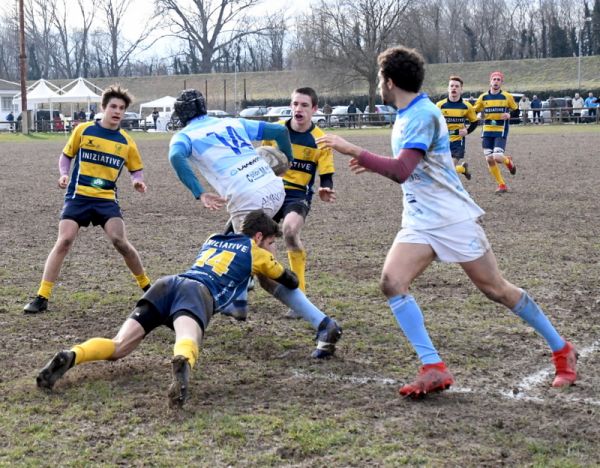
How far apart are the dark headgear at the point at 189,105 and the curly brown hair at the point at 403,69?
179 centimetres

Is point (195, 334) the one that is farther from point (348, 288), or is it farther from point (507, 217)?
point (507, 217)

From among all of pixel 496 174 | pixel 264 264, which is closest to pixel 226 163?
pixel 264 264

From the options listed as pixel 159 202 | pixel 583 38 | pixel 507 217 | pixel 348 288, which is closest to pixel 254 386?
pixel 348 288

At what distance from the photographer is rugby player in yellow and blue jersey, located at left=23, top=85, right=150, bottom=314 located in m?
7.46

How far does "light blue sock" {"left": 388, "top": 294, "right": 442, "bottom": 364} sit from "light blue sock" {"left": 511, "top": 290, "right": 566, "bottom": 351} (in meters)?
0.62

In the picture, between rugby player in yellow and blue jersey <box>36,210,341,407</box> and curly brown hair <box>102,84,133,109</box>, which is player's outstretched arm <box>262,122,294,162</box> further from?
curly brown hair <box>102,84,133,109</box>

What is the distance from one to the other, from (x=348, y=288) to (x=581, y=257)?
2.94m

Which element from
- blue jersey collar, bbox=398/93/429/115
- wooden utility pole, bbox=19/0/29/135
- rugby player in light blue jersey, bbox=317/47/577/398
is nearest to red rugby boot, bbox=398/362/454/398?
rugby player in light blue jersey, bbox=317/47/577/398

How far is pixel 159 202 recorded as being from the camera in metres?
15.0

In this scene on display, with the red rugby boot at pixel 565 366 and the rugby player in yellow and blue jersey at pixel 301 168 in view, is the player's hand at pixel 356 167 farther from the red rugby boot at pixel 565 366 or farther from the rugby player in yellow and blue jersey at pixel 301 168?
the rugby player in yellow and blue jersey at pixel 301 168

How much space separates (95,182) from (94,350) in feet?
8.60

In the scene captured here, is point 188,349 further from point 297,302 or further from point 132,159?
point 132,159

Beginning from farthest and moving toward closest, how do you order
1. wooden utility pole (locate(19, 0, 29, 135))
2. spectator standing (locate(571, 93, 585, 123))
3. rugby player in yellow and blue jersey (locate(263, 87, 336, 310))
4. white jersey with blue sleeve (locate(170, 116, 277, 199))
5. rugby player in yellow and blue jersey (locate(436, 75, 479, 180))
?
wooden utility pole (locate(19, 0, 29, 135))
spectator standing (locate(571, 93, 585, 123))
rugby player in yellow and blue jersey (locate(436, 75, 479, 180))
rugby player in yellow and blue jersey (locate(263, 87, 336, 310))
white jersey with blue sleeve (locate(170, 116, 277, 199))

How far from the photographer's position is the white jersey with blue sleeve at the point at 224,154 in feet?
21.0
